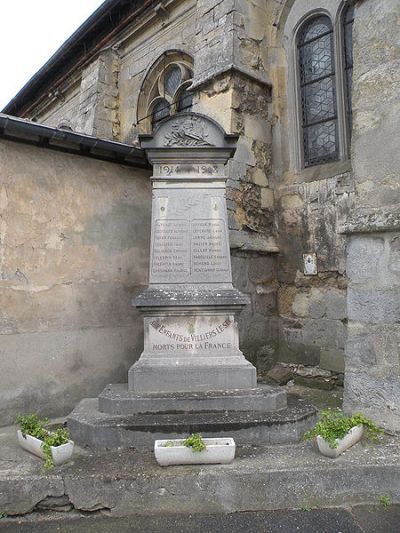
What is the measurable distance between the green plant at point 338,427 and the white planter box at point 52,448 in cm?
175

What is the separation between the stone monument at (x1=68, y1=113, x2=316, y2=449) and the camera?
3168 millimetres

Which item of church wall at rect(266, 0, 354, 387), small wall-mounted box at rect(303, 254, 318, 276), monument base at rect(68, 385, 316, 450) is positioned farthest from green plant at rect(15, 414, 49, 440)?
small wall-mounted box at rect(303, 254, 318, 276)

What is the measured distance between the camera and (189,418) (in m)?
→ 3.22

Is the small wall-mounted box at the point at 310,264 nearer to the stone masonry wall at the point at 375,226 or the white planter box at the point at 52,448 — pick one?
the stone masonry wall at the point at 375,226

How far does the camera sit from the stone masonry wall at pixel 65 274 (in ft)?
13.4

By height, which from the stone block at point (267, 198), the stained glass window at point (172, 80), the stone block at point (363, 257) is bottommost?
the stone block at point (363, 257)

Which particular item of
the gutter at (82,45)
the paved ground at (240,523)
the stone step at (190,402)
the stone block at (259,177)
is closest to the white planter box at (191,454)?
the paved ground at (240,523)

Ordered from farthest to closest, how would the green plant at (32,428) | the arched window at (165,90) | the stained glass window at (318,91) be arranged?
the arched window at (165,90)
the stained glass window at (318,91)
the green plant at (32,428)

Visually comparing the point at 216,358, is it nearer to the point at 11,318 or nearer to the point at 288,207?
the point at 11,318

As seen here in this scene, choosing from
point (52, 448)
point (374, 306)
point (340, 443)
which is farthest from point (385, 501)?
point (52, 448)

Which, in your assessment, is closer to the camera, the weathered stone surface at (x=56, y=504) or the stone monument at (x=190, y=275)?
the weathered stone surface at (x=56, y=504)

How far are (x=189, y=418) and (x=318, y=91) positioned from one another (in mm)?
5033

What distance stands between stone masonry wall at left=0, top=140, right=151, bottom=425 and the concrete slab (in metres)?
1.57

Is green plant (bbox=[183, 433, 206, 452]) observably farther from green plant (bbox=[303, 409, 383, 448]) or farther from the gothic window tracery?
the gothic window tracery
